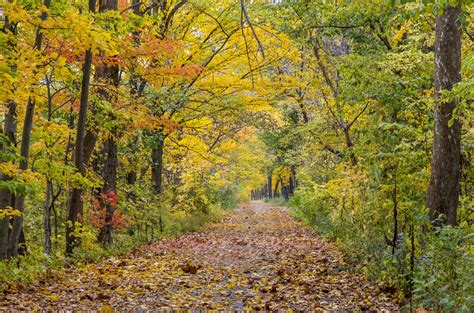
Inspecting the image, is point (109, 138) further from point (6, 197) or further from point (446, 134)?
point (446, 134)

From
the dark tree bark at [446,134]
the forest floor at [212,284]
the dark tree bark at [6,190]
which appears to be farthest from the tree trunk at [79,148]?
the dark tree bark at [446,134]

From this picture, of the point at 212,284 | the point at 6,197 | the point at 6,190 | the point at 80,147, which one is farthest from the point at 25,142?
the point at 212,284

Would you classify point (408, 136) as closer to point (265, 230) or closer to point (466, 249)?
point (466, 249)

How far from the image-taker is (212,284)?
26.2ft

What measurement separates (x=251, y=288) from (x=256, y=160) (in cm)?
3341

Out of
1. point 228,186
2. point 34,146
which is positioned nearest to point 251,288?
point 34,146

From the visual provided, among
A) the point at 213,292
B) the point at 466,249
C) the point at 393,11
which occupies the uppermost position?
the point at 393,11

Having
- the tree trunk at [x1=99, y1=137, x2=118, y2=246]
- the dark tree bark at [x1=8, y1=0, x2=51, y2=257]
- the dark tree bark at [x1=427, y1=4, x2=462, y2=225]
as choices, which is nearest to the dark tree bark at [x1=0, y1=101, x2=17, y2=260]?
the dark tree bark at [x1=8, y1=0, x2=51, y2=257]

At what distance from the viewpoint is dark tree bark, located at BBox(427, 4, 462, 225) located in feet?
23.0

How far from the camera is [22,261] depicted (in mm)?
8203

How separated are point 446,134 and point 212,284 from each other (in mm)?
4597

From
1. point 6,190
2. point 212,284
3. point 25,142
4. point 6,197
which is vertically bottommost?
point 212,284

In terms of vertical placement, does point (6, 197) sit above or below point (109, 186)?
below

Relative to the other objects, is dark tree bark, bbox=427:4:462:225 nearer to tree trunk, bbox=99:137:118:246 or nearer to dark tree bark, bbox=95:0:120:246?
dark tree bark, bbox=95:0:120:246
